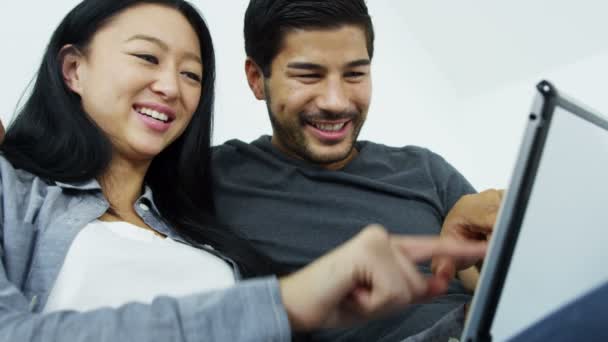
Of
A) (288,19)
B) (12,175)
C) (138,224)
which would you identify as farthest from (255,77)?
(12,175)

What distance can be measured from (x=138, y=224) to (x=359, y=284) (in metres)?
0.56

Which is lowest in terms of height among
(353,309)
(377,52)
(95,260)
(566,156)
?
(95,260)

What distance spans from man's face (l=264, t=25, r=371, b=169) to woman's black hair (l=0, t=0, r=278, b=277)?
16cm

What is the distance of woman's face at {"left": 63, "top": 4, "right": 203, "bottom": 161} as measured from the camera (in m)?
0.93

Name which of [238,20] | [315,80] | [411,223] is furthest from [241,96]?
[411,223]

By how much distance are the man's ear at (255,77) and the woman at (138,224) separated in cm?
17

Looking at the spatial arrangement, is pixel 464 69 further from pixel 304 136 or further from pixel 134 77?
pixel 134 77

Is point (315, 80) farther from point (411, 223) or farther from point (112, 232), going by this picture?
point (112, 232)

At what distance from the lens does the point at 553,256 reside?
0.58 m

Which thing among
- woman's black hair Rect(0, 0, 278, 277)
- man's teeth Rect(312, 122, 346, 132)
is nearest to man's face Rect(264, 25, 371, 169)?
man's teeth Rect(312, 122, 346, 132)

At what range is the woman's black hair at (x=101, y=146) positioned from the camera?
0.90 meters

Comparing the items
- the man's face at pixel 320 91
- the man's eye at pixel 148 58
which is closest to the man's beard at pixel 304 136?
the man's face at pixel 320 91

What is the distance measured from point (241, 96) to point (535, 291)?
116cm

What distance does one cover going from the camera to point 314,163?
1197 millimetres
